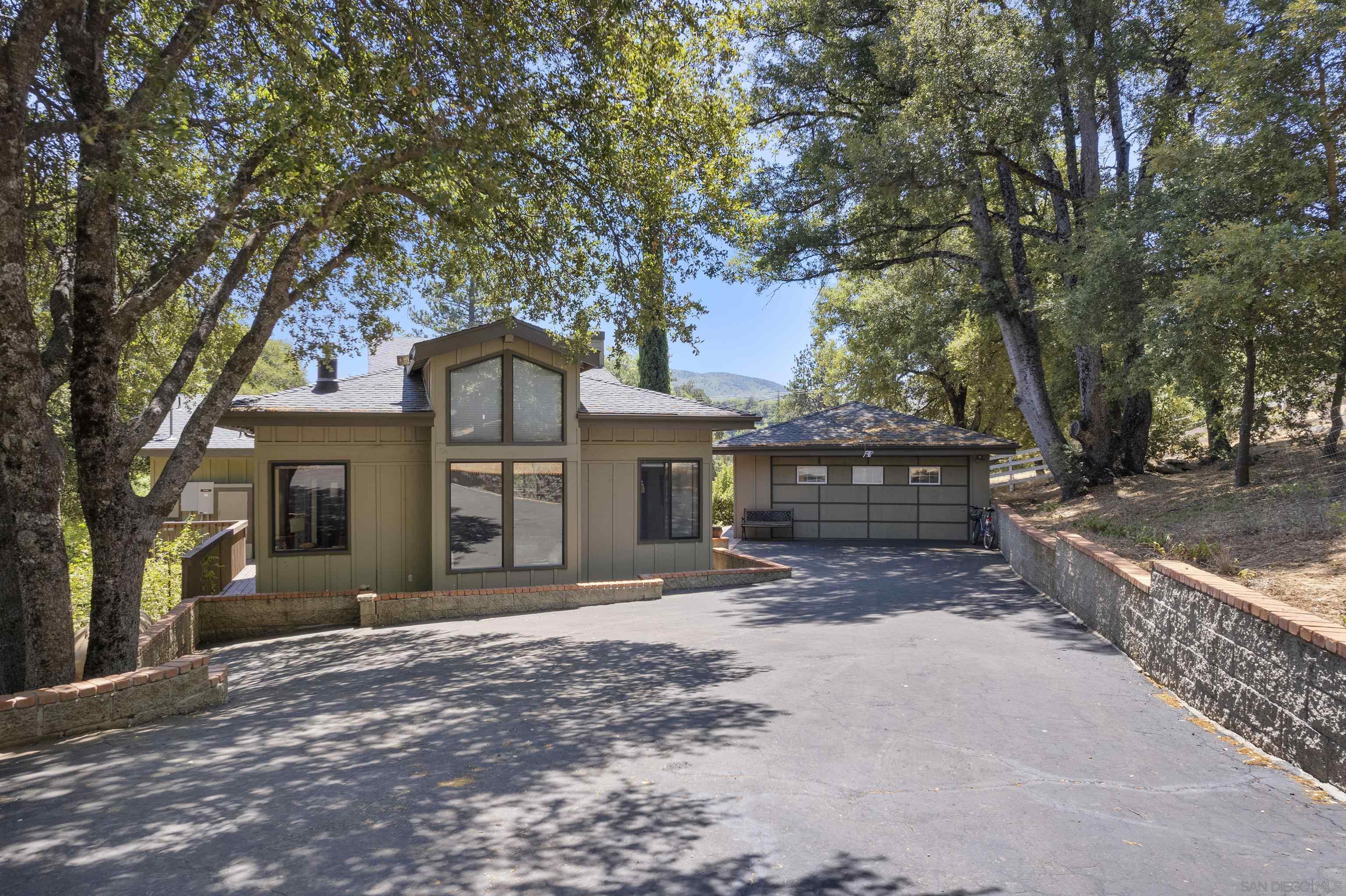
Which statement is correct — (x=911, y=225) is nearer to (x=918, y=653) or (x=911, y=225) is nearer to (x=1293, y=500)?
(x=1293, y=500)

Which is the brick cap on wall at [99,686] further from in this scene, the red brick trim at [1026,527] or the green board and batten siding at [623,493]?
the red brick trim at [1026,527]

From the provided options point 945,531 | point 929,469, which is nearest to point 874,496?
point 929,469

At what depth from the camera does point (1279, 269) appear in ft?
29.3

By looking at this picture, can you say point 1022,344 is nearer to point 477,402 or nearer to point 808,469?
point 808,469

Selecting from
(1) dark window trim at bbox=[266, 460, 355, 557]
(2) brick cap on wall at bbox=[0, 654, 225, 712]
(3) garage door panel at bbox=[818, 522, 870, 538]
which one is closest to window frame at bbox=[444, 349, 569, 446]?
(1) dark window trim at bbox=[266, 460, 355, 557]

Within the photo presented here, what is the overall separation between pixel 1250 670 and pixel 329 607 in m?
10.8

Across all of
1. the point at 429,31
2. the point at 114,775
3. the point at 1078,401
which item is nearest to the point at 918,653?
the point at 114,775

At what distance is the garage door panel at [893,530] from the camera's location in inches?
816

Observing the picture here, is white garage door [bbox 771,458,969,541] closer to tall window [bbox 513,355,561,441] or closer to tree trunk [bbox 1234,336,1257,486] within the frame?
tree trunk [bbox 1234,336,1257,486]

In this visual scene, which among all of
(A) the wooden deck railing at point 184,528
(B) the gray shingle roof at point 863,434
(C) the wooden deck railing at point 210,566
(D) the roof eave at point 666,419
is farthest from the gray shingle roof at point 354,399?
(B) the gray shingle roof at point 863,434

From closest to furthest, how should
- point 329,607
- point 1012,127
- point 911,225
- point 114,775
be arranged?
point 114,775
point 329,607
point 1012,127
point 911,225

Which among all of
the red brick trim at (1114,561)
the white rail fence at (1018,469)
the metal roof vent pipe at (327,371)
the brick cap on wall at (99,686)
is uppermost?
the metal roof vent pipe at (327,371)

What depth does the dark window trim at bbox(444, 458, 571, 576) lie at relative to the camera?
12.2 meters

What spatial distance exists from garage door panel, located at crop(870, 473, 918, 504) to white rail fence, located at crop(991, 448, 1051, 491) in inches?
287
